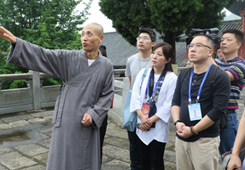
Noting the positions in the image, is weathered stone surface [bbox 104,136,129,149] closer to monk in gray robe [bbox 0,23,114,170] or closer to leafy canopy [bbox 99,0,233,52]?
monk in gray robe [bbox 0,23,114,170]

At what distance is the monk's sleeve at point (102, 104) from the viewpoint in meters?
2.27

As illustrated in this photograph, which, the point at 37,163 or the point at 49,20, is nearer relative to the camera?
the point at 37,163

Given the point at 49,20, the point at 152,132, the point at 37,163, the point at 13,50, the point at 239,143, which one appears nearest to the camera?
the point at 239,143

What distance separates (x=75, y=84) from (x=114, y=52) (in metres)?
21.1

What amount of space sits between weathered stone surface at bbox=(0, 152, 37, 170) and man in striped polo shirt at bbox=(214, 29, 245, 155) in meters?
2.70

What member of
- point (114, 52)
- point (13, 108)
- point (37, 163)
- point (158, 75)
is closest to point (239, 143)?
point (158, 75)

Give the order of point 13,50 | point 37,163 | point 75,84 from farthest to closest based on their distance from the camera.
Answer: point 37,163 < point 75,84 < point 13,50

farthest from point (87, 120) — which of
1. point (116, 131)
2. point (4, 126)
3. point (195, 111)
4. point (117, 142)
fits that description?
point (4, 126)

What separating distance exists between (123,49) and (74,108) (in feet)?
67.8

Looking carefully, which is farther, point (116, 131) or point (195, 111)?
point (116, 131)

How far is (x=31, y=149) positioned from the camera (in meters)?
4.00

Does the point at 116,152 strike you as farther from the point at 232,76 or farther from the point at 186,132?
the point at 232,76

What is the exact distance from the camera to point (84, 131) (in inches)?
88.3

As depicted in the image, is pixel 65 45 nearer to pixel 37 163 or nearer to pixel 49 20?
pixel 49 20
